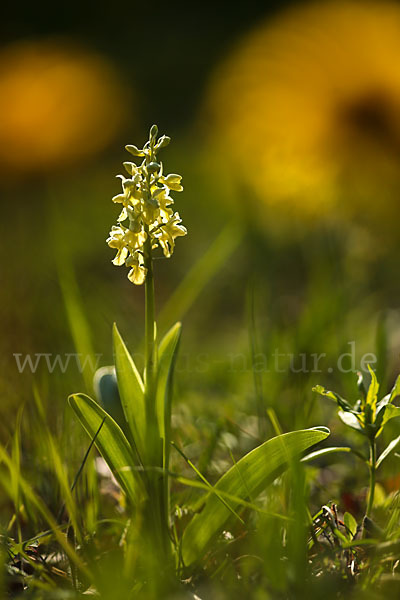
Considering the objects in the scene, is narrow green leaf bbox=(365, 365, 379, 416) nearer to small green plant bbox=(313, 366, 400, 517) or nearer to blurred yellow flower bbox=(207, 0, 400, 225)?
small green plant bbox=(313, 366, 400, 517)

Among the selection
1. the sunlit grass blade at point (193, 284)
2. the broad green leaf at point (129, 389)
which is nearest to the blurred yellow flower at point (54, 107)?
the sunlit grass blade at point (193, 284)

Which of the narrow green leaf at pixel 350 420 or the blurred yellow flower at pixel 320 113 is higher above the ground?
the blurred yellow flower at pixel 320 113

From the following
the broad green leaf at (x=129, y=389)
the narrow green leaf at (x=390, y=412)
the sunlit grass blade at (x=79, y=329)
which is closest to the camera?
the narrow green leaf at (x=390, y=412)

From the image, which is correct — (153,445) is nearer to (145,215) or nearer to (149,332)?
(149,332)

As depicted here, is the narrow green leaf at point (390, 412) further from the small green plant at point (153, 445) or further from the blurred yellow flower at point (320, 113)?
the blurred yellow flower at point (320, 113)

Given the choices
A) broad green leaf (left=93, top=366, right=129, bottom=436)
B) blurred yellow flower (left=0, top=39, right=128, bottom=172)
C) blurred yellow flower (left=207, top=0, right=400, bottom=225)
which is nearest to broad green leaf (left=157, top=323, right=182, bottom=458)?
broad green leaf (left=93, top=366, right=129, bottom=436)

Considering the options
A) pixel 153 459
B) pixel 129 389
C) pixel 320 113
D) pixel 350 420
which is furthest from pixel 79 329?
pixel 320 113
